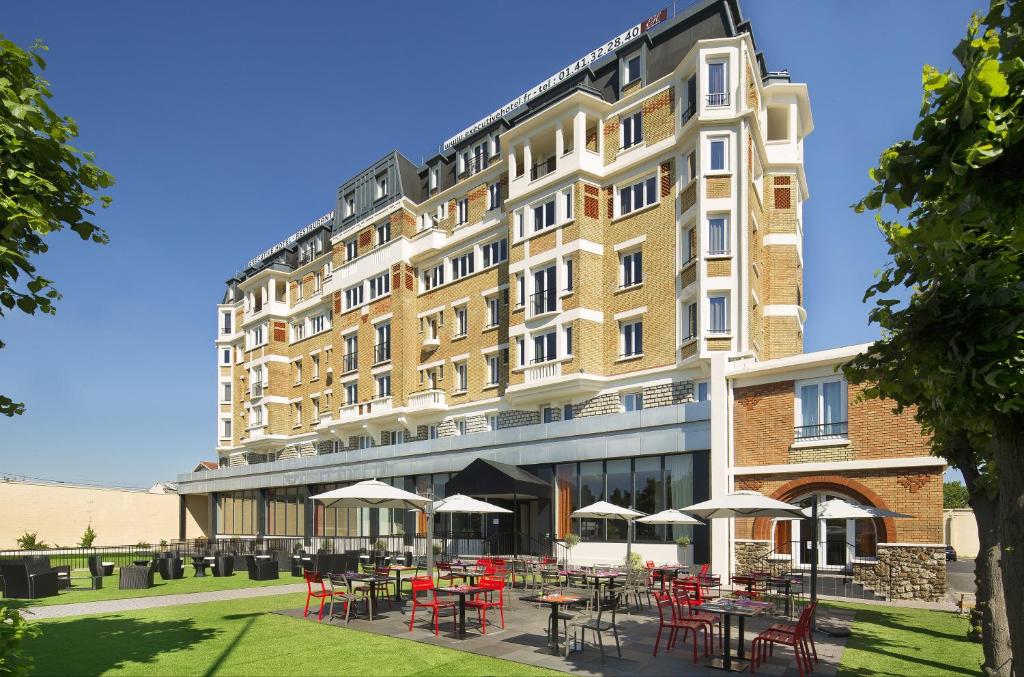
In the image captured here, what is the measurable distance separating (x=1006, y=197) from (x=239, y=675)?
10.7 meters

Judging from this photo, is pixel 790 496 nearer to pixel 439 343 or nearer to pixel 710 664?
pixel 710 664

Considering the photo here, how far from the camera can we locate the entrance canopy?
2439 cm

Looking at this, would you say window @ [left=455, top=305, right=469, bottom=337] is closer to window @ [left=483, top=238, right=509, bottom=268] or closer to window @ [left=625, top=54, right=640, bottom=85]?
window @ [left=483, top=238, right=509, bottom=268]

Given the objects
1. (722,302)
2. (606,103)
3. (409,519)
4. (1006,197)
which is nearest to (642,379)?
(722,302)

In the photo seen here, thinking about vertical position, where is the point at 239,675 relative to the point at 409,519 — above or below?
above

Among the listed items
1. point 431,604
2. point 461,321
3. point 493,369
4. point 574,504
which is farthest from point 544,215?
point 431,604

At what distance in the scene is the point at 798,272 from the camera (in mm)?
29594

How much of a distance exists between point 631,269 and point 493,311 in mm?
8057

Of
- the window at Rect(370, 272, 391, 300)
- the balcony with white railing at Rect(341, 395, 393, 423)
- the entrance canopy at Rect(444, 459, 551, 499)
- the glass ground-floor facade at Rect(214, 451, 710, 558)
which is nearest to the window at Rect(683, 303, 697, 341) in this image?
the glass ground-floor facade at Rect(214, 451, 710, 558)

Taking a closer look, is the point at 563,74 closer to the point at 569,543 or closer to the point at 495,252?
the point at 495,252

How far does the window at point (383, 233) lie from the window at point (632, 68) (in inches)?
647

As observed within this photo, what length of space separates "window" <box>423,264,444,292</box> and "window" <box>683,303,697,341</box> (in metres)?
15.1

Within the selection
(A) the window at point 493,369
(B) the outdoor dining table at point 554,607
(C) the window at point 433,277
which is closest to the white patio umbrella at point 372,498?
(B) the outdoor dining table at point 554,607

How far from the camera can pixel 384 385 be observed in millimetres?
38469
